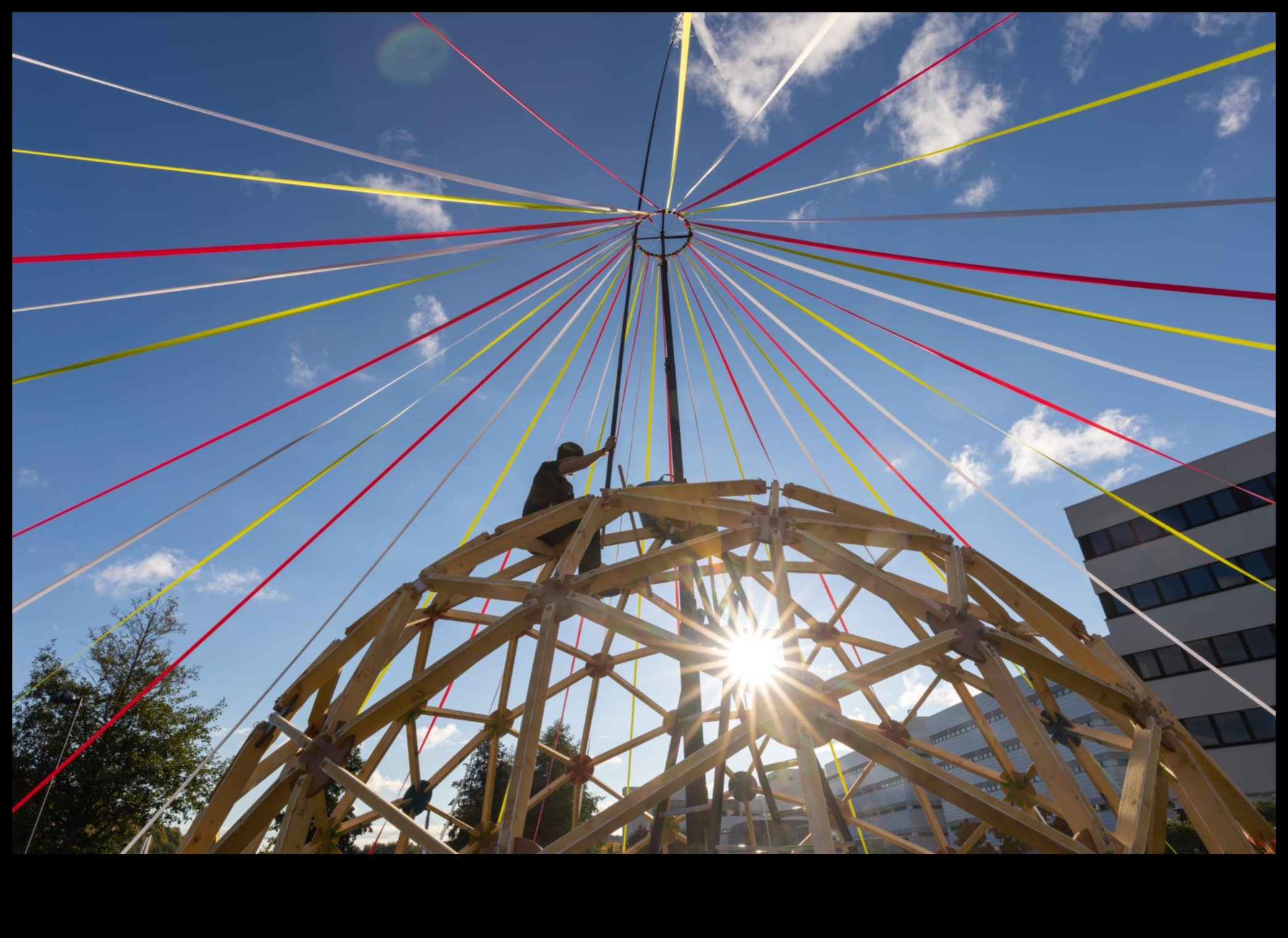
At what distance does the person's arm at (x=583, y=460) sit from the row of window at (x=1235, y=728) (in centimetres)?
3242

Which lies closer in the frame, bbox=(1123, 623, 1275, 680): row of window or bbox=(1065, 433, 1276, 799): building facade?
bbox=(1065, 433, 1276, 799): building facade

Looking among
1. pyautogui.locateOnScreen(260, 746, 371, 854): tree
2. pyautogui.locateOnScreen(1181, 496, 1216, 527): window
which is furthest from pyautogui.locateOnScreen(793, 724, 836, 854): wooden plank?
pyautogui.locateOnScreen(1181, 496, 1216, 527): window

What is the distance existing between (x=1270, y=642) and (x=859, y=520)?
3143 centimetres

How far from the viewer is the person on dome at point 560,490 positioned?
900cm

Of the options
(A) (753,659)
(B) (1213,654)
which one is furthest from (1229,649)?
(A) (753,659)

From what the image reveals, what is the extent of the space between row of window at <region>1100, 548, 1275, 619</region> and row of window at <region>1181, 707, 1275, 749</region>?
520cm

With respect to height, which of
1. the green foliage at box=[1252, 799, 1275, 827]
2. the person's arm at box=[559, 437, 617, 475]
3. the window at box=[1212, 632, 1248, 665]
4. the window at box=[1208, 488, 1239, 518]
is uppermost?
the window at box=[1208, 488, 1239, 518]

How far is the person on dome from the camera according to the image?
29.5 ft

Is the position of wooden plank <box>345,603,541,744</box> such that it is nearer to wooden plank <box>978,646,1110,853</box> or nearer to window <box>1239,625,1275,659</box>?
wooden plank <box>978,646,1110,853</box>

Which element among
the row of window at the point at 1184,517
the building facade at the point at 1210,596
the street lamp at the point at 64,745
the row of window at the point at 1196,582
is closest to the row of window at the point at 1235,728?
the building facade at the point at 1210,596
